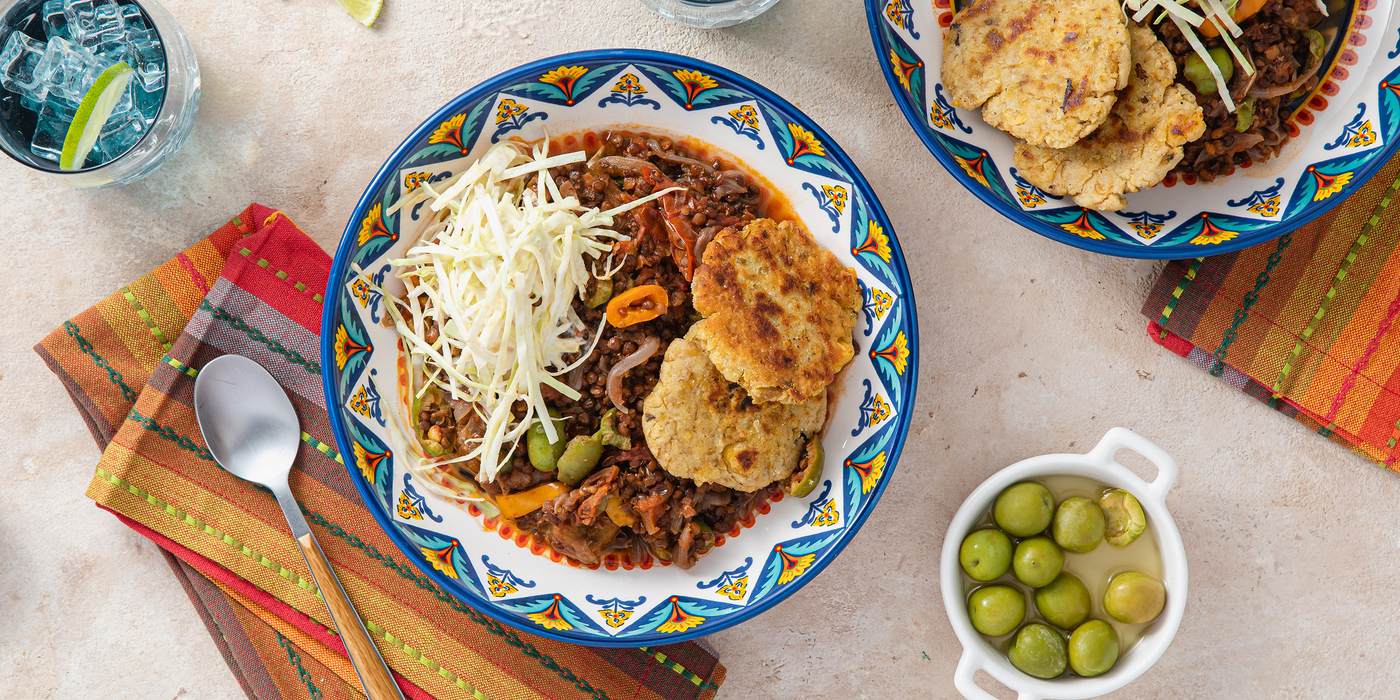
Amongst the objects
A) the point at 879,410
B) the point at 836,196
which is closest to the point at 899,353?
the point at 879,410

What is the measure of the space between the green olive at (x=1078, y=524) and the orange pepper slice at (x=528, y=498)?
2363mm

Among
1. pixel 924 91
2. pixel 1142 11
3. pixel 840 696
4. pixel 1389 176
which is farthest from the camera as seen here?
pixel 840 696

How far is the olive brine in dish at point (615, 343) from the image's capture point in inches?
126

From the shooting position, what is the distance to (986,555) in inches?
142

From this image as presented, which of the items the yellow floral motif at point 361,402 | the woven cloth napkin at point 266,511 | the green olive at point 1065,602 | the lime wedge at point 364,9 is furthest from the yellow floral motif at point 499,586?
the lime wedge at point 364,9

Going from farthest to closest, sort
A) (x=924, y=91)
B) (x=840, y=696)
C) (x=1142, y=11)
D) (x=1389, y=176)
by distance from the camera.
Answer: (x=840, y=696)
(x=1389, y=176)
(x=924, y=91)
(x=1142, y=11)

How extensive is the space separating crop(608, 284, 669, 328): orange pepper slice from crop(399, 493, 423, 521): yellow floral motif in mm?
1233

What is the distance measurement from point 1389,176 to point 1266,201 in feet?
2.98

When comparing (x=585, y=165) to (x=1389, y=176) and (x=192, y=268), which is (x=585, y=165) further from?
(x=1389, y=176)

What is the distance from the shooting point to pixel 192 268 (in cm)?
380

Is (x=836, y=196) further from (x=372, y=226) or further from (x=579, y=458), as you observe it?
(x=372, y=226)

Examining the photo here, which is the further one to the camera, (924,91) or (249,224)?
(249,224)

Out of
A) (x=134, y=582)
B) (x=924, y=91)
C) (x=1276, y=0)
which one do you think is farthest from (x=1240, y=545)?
(x=134, y=582)

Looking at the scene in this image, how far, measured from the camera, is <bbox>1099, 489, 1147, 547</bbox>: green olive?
3629 mm
